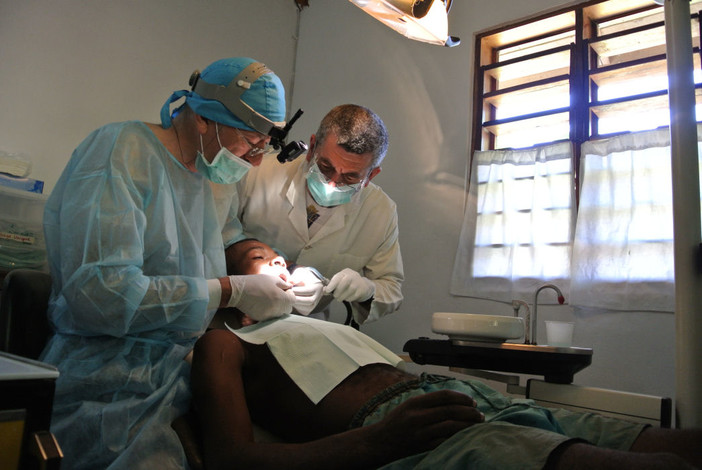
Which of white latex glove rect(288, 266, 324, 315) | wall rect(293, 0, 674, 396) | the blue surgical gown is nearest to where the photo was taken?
the blue surgical gown

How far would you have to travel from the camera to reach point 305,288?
196 cm

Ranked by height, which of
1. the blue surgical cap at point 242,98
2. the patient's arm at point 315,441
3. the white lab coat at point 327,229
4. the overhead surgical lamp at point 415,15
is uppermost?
the overhead surgical lamp at point 415,15

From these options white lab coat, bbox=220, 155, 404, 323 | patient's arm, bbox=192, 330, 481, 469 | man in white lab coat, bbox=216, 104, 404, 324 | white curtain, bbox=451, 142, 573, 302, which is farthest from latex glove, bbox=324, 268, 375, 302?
white curtain, bbox=451, 142, 573, 302

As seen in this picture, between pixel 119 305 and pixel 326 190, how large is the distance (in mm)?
1053

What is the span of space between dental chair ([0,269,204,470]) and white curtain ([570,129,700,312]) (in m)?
2.02

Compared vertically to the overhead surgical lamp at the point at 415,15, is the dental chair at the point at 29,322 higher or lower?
lower

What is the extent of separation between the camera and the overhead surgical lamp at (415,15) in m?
1.69

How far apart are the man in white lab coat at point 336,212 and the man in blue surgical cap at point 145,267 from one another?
0.32 metres

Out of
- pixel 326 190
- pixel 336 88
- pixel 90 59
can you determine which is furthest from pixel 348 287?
pixel 336 88

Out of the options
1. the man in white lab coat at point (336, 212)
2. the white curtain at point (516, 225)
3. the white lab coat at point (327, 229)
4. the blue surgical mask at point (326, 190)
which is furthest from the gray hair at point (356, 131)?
the white curtain at point (516, 225)

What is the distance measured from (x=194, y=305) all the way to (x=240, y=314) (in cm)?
39

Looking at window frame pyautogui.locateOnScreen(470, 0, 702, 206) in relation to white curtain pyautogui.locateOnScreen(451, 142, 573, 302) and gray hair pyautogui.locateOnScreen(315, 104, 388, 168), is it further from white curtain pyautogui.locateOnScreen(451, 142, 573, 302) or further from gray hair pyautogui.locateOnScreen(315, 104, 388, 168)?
gray hair pyautogui.locateOnScreen(315, 104, 388, 168)

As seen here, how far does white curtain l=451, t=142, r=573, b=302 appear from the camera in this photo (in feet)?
9.60

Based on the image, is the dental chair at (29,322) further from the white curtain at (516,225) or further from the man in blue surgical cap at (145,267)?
the white curtain at (516,225)
